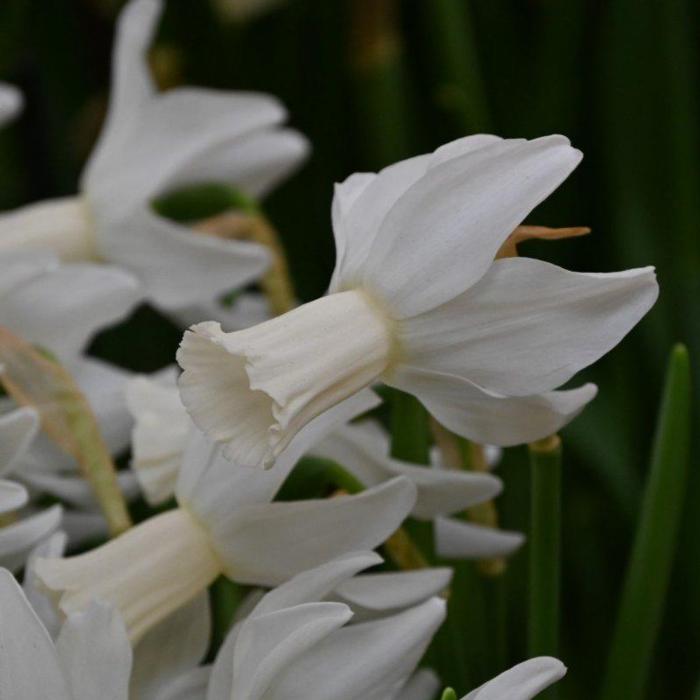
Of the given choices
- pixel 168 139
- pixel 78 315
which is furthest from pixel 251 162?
pixel 78 315

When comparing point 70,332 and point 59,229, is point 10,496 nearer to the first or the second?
point 70,332

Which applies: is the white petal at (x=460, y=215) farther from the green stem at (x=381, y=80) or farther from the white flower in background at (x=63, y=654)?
the green stem at (x=381, y=80)

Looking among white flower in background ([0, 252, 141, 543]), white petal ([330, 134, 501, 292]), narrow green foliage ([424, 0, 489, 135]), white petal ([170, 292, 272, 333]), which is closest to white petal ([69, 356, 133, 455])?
white flower in background ([0, 252, 141, 543])

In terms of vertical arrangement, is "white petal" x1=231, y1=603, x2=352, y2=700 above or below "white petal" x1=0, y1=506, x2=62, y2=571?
below

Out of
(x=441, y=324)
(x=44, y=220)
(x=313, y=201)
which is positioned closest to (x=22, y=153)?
(x=313, y=201)

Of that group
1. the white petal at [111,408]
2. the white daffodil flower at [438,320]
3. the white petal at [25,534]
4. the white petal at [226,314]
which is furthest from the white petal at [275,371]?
the white petal at [226,314]

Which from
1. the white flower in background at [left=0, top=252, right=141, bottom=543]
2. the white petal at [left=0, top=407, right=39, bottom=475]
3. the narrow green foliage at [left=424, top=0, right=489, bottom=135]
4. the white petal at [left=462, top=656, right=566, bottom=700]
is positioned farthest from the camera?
the narrow green foliage at [left=424, top=0, right=489, bottom=135]

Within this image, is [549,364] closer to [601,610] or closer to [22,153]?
[601,610]

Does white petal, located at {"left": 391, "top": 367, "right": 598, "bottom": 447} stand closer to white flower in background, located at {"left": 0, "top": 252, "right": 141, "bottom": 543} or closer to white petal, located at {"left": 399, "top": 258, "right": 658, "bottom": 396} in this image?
white petal, located at {"left": 399, "top": 258, "right": 658, "bottom": 396}
